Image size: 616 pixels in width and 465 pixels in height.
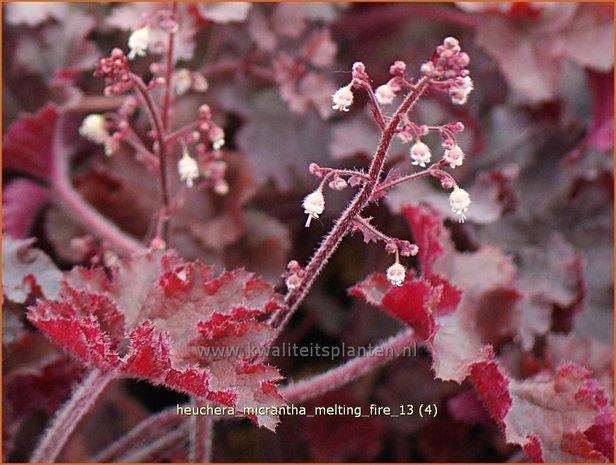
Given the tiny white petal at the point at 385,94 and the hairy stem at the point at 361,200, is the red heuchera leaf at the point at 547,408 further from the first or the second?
the tiny white petal at the point at 385,94

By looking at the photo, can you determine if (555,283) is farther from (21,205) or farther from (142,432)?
(21,205)

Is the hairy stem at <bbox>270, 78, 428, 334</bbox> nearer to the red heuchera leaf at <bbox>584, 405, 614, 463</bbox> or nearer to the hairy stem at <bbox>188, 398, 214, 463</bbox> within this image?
the hairy stem at <bbox>188, 398, 214, 463</bbox>

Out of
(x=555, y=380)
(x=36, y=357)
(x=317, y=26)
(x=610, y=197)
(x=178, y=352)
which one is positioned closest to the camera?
(x=178, y=352)

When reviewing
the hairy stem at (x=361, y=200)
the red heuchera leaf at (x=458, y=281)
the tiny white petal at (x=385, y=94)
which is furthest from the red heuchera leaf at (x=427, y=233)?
the tiny white petal at (x=385, y=94)

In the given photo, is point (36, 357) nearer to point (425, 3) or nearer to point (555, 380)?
point (555, 380)

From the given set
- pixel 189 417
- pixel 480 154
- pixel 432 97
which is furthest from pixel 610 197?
pixel 189 417

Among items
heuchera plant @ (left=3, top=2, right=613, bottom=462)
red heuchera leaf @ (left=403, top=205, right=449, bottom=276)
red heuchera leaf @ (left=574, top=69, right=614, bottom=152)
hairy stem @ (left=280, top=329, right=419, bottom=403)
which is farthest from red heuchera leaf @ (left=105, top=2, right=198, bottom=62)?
red heuchera leaf @ (left=574, top=69, right=614, bottom=152)
